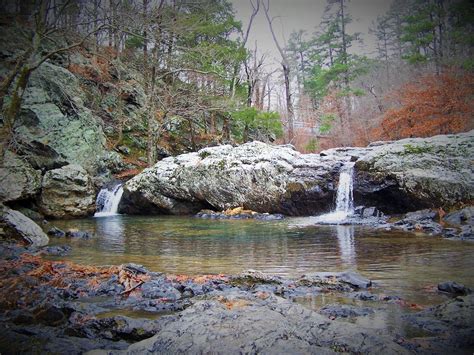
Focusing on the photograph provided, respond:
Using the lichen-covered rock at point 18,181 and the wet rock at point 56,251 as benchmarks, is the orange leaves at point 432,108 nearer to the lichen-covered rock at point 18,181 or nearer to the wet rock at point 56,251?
the wet rock at point 56,251

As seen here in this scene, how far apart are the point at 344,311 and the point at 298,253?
9.92 ft

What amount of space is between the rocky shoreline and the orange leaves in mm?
A: 12021

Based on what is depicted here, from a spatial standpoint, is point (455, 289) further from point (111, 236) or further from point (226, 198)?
point (226, 198)

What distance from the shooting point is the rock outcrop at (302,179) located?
1029cm

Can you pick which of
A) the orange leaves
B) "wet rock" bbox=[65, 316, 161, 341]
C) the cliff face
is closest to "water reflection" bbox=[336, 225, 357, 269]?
"wet rock" bbox=[65, 316, 161, 341]

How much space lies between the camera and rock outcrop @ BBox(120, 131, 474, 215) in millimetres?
10289

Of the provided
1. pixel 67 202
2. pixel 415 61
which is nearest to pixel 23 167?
pixel 67 202

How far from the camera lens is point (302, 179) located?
12.7 m

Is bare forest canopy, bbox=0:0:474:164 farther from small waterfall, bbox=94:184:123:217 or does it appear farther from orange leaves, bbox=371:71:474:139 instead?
small waterfall, bbox=94:184:123:217

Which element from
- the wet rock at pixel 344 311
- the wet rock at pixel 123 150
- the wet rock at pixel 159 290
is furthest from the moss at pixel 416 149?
the wet rock at pixel 123 150

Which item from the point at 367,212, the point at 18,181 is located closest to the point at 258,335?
the point at 367,212

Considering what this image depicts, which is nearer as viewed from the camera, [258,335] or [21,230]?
[258,335]

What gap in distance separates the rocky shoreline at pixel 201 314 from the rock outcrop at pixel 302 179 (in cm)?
765

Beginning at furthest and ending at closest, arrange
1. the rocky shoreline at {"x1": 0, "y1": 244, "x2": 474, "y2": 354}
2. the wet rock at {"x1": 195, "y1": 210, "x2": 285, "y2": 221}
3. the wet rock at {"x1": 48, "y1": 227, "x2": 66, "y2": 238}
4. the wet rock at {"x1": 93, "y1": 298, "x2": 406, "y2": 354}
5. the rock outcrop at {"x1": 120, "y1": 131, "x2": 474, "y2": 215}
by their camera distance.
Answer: the wet rock at {"x1": 195, "y1": 210, "x2": 285, "y2": 221}
the rock outcrop at {"x1": 120, "y1": 131, "x2": 474, "y2": 215}
the wet rock at {"x1": 48, "y1": 227, "x2": 66, "y2": 238}
the rocky shoreline at {"x1": 0, "y1": 244, "x2": 474, "y2": 354}
the wet rock at {"x1": 93, "y1": 298, "x2": 406, "y2": 354}
